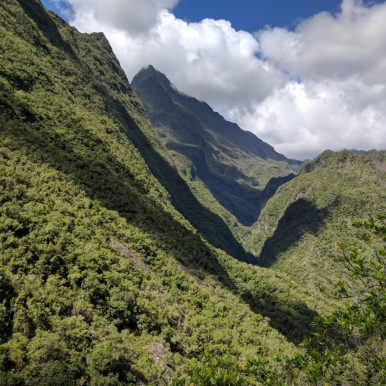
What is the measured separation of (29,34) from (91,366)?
122386 mm

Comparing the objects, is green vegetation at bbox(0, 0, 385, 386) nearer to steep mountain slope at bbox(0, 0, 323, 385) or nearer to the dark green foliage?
the dark green foliage

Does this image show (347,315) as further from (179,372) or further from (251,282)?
(251,282)

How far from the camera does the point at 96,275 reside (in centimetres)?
4628

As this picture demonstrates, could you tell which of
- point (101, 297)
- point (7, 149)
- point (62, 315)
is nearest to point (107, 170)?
point (7, 149)

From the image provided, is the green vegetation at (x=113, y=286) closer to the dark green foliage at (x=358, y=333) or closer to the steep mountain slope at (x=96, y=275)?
the dark green foliage at (x=358, y=333)

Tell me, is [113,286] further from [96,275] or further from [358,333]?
[358,333]

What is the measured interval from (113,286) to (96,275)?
3.15 metres

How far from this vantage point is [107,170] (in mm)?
85688

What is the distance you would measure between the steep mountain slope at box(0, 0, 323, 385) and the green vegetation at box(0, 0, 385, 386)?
18cm

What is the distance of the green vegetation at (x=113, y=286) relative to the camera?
36.0 ft

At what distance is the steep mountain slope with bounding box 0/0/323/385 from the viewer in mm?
31391

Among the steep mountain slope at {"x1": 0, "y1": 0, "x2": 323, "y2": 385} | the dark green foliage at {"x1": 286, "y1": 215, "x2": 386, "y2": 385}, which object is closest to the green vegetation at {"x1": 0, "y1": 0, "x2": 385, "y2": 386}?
the dark green foliage at {"x1": 286, "y1": 215, "x2": 386, "y2": 385}

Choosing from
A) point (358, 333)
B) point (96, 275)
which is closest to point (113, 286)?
point (96, 275)

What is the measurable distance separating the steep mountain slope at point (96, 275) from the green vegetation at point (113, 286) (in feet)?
0.58
